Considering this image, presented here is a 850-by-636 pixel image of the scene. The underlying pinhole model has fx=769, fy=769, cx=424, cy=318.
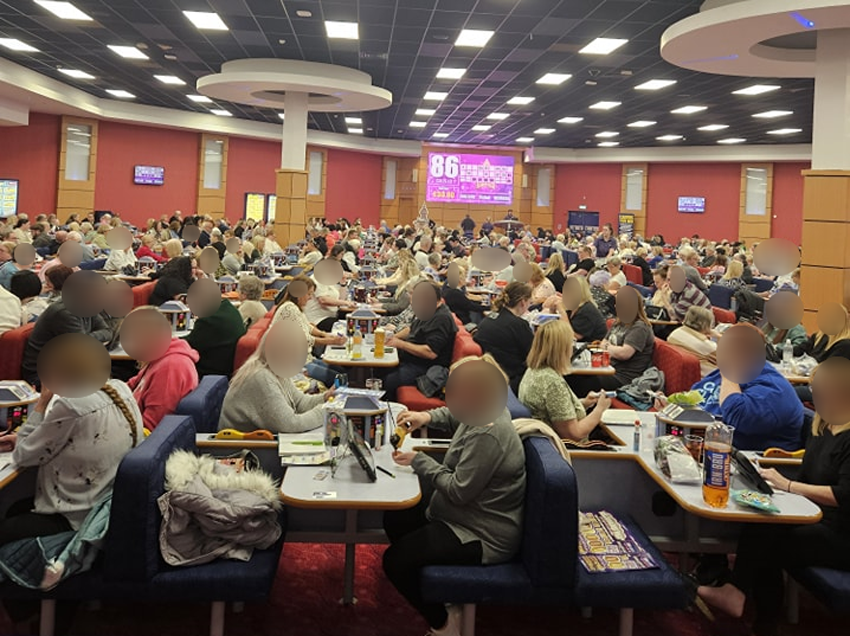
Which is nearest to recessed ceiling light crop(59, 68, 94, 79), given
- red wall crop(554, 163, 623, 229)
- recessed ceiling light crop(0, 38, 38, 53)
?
recessed ceiling light crop(0, 38, 38, 53)

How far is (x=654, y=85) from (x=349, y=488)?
13.6 metres

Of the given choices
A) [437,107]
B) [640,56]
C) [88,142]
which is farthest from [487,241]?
[88,142]

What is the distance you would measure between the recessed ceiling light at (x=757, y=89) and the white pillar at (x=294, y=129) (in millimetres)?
8674

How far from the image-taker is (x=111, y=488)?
322 centimetres

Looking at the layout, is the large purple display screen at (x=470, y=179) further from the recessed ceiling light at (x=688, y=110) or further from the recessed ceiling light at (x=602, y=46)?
the recessed ceiling light at (x=602, y=46)

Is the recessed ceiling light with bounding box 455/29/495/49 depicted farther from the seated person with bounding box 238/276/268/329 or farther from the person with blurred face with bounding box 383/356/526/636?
the person with blurred face with bounding box 383/356/526/636

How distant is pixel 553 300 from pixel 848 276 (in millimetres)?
3642

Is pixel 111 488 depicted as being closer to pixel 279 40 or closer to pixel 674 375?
pixel 674 375

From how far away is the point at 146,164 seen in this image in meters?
22.8

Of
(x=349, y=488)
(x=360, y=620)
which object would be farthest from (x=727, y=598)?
(x=349, y=488)

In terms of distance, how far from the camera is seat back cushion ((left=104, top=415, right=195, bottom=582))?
118 inches

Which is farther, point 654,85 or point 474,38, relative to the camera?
point 654,85

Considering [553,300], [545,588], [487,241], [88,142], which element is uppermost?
[88,142]

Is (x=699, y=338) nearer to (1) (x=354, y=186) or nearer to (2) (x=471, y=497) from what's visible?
(2) (x=471, y=497)
